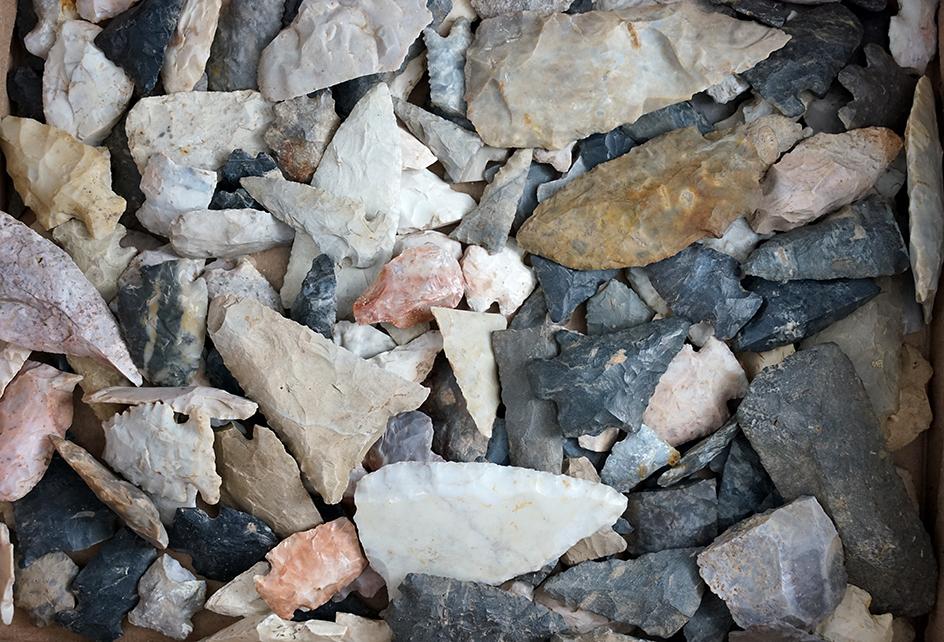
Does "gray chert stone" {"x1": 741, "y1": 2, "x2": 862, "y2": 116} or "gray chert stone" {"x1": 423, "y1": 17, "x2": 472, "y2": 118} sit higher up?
"gray chert stone" {"x1": 423, "y1": 17, "x2": 472, "y2": 118}

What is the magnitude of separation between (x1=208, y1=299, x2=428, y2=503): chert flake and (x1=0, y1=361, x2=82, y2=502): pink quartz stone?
26 cm

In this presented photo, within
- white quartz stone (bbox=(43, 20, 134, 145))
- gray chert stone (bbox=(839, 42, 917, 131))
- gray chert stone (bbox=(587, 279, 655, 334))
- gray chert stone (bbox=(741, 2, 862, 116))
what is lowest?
gray chert stone (bbox=(587, 279, 655, 334))

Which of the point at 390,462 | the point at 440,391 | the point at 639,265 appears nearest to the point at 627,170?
the point at 639,265

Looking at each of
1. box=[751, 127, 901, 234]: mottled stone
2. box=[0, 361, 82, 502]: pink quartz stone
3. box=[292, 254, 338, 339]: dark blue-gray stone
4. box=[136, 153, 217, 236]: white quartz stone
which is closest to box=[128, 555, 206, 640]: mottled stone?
box=[0, 361, 82, 502]: pink quartz stone

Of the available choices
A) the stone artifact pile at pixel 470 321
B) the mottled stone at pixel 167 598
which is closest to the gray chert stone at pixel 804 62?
the stone artifact pile at pixel 470 321

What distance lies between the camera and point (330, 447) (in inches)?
52.8

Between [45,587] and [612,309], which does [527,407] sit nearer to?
[612,309]

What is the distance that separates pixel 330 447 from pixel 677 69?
719 mm

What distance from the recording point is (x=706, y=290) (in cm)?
137

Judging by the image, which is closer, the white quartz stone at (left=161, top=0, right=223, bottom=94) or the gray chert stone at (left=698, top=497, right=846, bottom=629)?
the gray chert stone at (left=698, top=497, right=846, bottom=629)

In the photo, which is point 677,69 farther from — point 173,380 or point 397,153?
point 173,380

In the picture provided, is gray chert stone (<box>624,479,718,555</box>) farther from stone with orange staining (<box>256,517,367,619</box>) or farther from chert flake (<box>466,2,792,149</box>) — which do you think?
chert flake (<box>466,2,792,149</box>)

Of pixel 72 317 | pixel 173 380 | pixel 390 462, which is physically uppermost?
pixel 72 317

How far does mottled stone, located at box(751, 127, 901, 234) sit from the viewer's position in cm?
135
